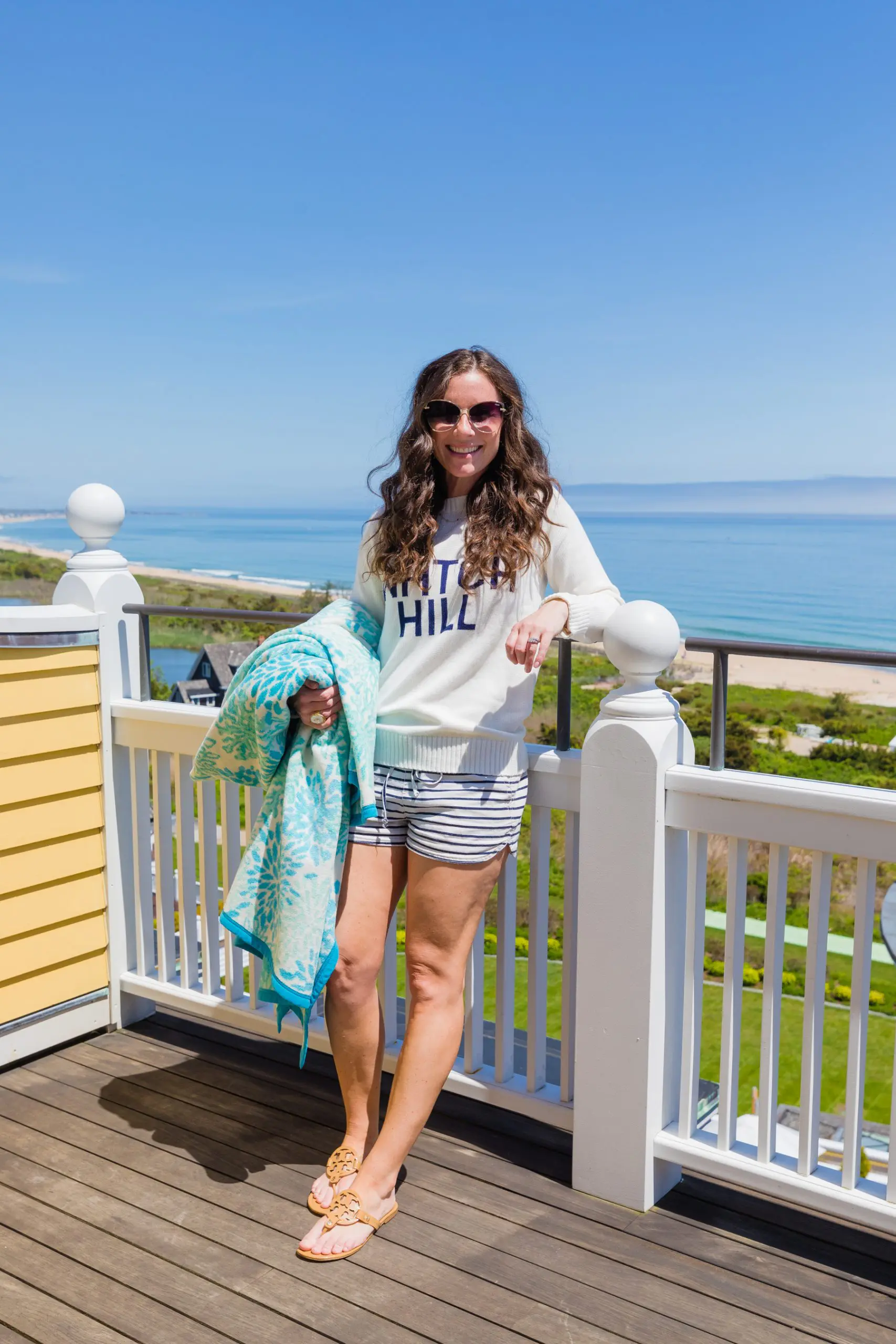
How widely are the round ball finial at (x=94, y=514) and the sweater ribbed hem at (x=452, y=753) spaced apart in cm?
121

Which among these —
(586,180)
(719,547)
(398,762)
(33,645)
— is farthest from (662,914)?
(586,180)

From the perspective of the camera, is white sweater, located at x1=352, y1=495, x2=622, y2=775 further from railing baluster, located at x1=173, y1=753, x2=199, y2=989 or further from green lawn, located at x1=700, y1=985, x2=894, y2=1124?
green lawn, located at x1=700, y1=985, x2=894, y2=1124

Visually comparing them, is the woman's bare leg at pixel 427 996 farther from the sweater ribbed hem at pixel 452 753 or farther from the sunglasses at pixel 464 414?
the sunglasses at pixel 464 414

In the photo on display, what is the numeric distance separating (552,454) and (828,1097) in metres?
21.9

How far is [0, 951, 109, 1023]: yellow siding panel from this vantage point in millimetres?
2662

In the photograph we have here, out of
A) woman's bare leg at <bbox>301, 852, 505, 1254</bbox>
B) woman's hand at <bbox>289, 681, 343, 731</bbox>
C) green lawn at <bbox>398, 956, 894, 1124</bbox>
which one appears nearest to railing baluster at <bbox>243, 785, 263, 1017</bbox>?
woman's hand at <bbox>289, 681, 343, 731</bbox>

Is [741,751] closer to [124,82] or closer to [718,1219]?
[718,1219]

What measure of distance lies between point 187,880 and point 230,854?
16cm

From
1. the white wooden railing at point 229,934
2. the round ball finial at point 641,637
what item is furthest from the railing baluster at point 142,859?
the round ball finial at point 641,637

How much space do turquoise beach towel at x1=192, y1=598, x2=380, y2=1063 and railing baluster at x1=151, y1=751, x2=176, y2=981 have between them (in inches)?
23.3

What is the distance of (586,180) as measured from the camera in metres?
62.2

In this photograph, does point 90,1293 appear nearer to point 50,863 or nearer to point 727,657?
point 50,863

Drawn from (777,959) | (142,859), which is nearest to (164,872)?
(142,859)

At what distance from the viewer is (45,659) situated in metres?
2.68
